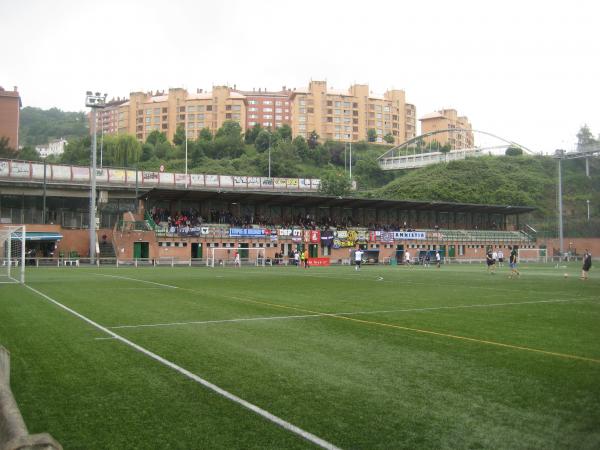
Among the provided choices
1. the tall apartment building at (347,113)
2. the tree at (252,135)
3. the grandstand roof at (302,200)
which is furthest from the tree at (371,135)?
the grandstand roof at (302,200)

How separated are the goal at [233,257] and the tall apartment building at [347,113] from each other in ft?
341

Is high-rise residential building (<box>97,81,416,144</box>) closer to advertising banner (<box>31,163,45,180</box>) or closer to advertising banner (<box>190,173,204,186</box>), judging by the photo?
advertising banner (<box>190,173,204,186</box>)

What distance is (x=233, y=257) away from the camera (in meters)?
62.6

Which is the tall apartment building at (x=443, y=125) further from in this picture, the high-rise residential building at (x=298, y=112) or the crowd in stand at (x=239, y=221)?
the crowd in stand at (x=239, y=221)

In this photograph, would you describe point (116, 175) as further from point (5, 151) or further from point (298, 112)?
point (298, 112)

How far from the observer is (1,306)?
56.1 ft

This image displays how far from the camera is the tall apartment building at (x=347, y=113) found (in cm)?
16475

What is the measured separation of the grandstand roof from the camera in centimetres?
6312

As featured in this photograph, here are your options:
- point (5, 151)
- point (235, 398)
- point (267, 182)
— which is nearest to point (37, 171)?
point (5, 151)

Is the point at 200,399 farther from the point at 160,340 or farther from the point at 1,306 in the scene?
the point at 1,306

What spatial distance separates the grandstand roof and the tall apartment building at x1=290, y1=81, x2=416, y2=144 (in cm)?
8723

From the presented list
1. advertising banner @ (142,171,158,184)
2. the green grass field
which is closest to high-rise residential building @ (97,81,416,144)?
advertising banner @ (142,171,158,184)

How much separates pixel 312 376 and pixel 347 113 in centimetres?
16565

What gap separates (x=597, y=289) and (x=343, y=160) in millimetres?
119413
